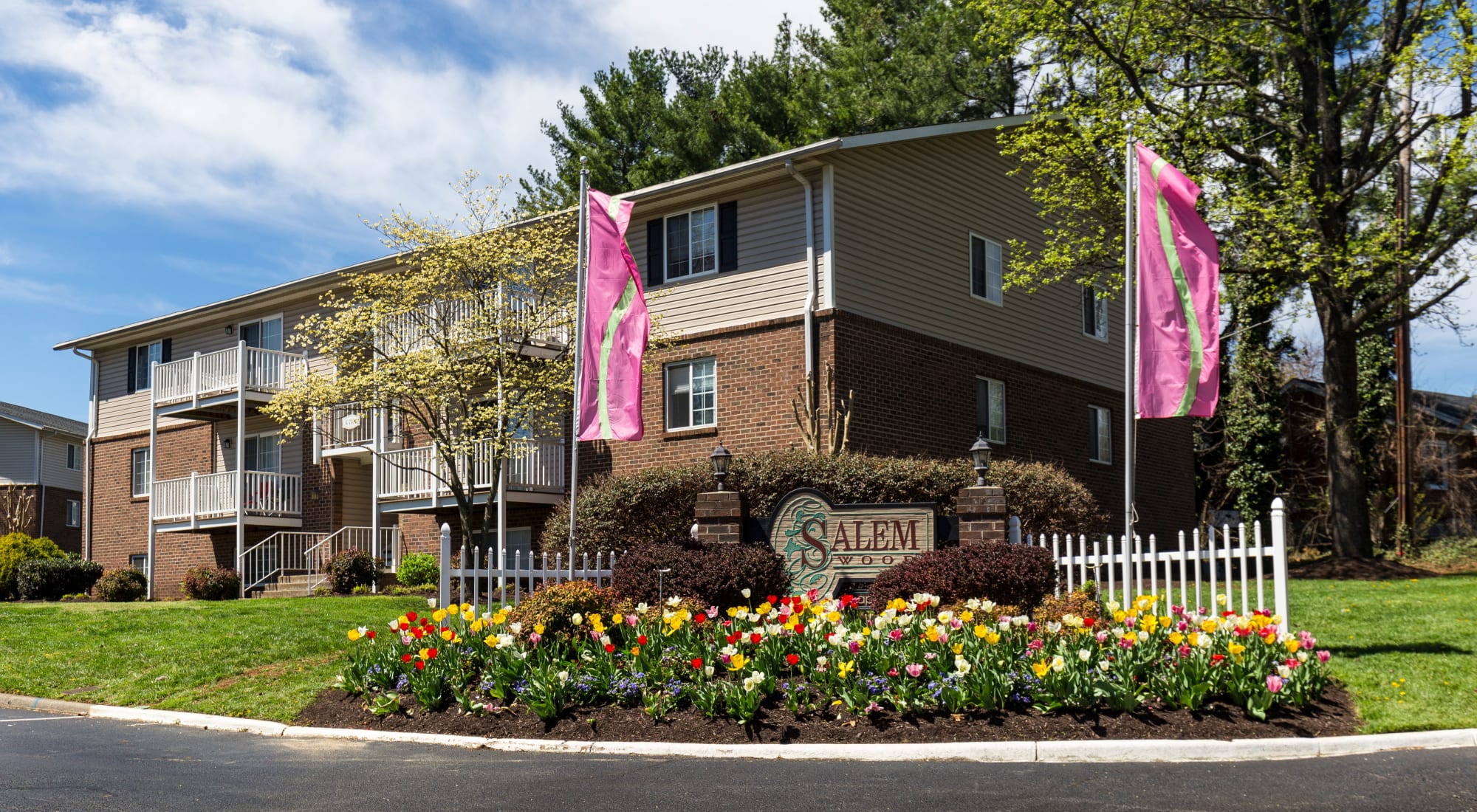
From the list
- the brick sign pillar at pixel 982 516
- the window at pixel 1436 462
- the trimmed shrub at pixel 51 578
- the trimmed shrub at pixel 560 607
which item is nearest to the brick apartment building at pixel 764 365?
the trimmed shrub at pixel 51 578

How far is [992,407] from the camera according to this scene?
84.5ft

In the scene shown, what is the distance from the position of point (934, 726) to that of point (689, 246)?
15.9m

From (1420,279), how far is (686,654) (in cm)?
1876

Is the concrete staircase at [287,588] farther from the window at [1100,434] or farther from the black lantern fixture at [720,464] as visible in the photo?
the window at [1100,434]

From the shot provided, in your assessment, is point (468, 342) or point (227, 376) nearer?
point (468, 342)

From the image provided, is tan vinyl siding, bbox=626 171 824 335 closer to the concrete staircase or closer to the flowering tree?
the flowering tree

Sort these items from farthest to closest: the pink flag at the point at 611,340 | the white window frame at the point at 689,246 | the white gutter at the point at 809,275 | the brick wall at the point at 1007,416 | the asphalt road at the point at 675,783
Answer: the white window frame at the point at 689,246 → the brick wall at the point at 1007,416 → the white gutter at the point at 809,275 → the pink flag at the point at 611,340 → the asphalt road at the point at 675,783

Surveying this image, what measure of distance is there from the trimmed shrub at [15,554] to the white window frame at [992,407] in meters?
20.8

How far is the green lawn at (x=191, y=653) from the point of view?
12594 millimetres

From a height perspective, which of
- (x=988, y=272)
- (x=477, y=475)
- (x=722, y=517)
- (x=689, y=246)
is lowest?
(x=722, y=517)

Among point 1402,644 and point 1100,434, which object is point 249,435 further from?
point 1402,644

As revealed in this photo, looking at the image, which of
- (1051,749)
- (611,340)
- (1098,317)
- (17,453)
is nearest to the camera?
(1051,749)

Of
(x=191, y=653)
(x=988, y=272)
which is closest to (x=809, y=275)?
(x=988, y=272)

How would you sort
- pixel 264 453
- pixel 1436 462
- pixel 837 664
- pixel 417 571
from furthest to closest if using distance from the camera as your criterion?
pixel 264 453 < pixel 1436 462 < pixel 417 571 < pixel 837 664
